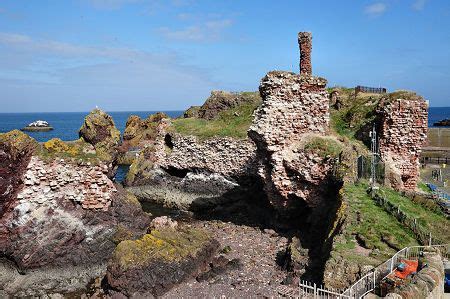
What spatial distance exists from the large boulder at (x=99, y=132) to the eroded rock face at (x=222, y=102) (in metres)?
13.1

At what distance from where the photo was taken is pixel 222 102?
45625mm

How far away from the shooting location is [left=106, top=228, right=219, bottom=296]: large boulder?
16516 millimetres

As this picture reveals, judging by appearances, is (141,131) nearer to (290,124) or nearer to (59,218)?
(59,218)

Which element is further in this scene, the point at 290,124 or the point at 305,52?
the point at 305,52

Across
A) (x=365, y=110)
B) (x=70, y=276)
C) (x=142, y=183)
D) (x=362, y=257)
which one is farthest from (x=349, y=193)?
(x=142, y=183)

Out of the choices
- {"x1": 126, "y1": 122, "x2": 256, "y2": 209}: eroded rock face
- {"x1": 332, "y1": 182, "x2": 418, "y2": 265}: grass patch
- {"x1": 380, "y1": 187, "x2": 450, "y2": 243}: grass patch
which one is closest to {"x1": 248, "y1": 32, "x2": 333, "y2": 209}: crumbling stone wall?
{"x1": 380, "y1": 187, "x2": 450, "y2": 243}: grass patch

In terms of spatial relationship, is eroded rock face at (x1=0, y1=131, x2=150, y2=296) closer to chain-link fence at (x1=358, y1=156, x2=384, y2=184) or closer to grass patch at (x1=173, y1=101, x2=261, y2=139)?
chain-link fence at (x1=358, y1=156, x2=384, y2=184)

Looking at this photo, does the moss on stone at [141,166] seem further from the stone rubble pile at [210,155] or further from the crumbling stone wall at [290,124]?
the crumbling stone wall at [290,124]

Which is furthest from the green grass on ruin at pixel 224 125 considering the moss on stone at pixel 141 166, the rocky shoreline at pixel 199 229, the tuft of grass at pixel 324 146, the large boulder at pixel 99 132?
the tuft of grass at pixel 324 146

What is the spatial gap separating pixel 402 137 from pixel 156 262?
49.9ft

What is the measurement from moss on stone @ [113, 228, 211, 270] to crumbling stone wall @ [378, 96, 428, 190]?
11215mm

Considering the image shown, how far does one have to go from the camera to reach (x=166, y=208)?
3447 centimetres

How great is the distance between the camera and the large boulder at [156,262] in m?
16.5

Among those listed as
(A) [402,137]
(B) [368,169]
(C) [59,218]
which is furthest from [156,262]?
(A) [402,137]
